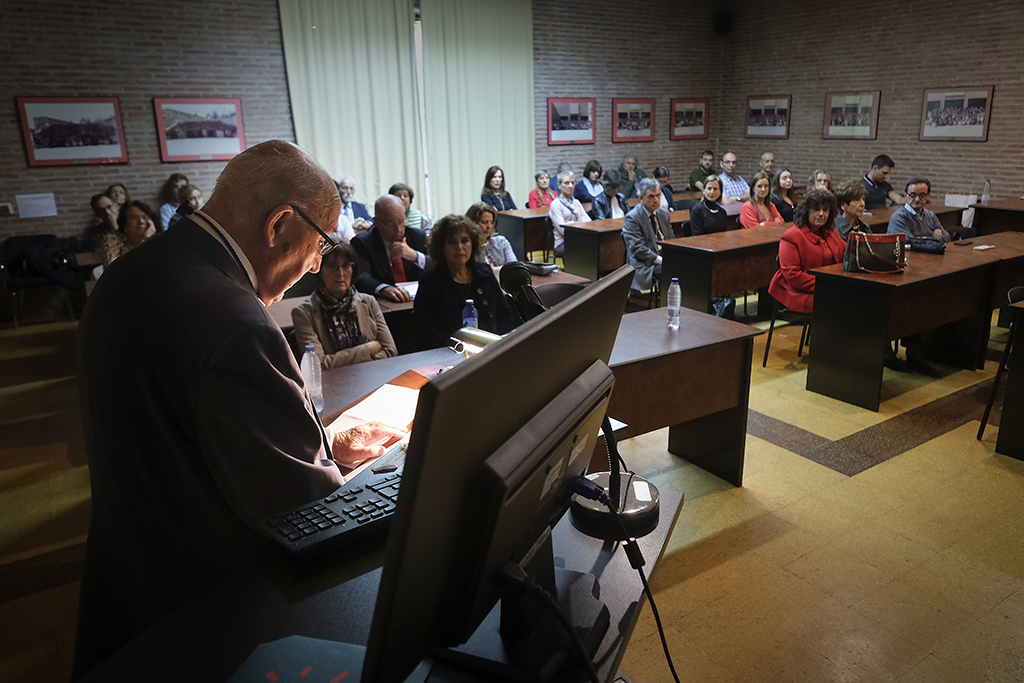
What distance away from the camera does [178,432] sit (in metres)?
1.10

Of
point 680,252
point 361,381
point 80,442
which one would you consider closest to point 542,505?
point 361,381

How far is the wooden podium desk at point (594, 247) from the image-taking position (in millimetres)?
6512

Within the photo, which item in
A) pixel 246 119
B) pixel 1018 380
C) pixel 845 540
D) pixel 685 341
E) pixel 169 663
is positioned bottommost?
pixel 845 540

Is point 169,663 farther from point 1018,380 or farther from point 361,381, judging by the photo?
point 1018,380

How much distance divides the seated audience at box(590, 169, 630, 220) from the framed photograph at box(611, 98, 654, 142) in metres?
2.98

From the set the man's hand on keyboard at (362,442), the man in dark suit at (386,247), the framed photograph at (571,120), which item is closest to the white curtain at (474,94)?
the framed photograph at (571,120)

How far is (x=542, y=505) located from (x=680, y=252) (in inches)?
198

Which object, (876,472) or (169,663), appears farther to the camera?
(876,472)

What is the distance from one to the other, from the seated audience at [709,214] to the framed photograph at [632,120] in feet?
14.8

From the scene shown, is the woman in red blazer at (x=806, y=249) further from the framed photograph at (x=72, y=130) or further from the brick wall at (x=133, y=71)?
the framed photograph at (x=72, y=130)

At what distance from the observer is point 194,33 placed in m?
7.43

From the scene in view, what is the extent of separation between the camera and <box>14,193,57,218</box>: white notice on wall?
6.80 meters

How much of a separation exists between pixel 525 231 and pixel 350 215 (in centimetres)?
210

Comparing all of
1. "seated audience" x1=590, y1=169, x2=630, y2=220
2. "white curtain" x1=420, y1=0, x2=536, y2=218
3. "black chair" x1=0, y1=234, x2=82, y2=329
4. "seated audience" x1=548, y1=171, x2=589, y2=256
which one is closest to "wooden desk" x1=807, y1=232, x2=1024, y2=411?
"seated audience" x1=548, y1=171, x2=589, y2=256
